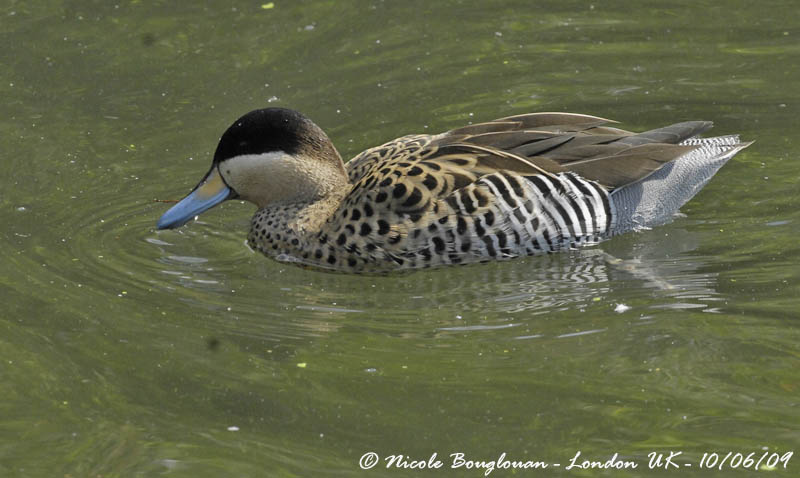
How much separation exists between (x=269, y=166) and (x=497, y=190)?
5.20ft

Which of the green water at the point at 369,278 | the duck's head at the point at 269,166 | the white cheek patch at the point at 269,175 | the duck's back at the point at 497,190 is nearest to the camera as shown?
the green water at the point at 369,278

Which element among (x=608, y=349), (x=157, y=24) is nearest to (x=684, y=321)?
(x=608, y=349)

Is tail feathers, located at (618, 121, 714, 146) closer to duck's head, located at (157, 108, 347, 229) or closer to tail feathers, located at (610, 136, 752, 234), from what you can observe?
tail feathers, located at (610, 136, 752, 234)

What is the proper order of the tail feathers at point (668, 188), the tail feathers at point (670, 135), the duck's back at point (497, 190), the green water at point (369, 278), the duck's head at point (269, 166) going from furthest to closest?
the tail feathers at point (670, 135) < the tail feathers at point (668, 188) < the duck's head at point (269, 166) < the duck's back at point (497, 190) < the green water at point (369, 278)

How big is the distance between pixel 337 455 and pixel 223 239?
11.1 ft

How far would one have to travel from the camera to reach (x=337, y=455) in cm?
586

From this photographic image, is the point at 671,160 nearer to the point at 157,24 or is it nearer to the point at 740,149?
the point at 740,149

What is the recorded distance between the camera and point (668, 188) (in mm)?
8828

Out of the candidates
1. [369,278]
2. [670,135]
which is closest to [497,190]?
[369,278]

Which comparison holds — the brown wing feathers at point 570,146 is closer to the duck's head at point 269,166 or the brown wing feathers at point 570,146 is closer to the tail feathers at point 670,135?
the tail feathers at point 670,135

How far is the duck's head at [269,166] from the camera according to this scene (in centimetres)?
845

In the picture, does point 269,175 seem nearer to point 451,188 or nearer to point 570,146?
point 451,188

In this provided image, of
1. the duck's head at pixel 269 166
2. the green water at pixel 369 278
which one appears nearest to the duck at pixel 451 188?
the duck's head at pixel 269 166

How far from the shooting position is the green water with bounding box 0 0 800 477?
6051 millimetres
